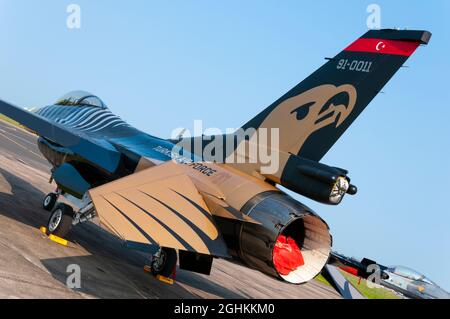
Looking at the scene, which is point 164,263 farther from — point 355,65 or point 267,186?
point 355,65

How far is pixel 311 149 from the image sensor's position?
7605mm

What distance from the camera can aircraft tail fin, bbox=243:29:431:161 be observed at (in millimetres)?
7582

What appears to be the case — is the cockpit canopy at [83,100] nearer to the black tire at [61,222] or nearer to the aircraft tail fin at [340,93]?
the black tire at [61,222]

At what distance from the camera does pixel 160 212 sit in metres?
6.65

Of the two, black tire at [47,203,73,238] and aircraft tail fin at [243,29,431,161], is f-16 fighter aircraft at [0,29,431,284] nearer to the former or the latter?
aircraft tail fin at [243,29,431,161]

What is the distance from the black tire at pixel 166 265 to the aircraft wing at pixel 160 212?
3239 mm

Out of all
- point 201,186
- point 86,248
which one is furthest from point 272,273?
point 86,248

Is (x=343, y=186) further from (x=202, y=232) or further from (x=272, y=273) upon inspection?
(x=202, y=232)

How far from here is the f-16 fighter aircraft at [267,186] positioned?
6598 millimetres

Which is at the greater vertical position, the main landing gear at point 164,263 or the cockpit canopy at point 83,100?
the cockpit canopy at point 83,100

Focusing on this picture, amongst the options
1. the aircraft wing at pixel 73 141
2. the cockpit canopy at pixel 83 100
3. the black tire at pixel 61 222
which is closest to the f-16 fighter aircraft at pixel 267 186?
the black tire at pixel 61 222

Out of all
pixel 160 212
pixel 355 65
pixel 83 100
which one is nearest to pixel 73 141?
pixel 83 100

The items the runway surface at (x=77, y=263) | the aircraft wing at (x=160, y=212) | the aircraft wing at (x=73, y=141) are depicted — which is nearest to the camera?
the aircraft wing at (x=160, y=212)
